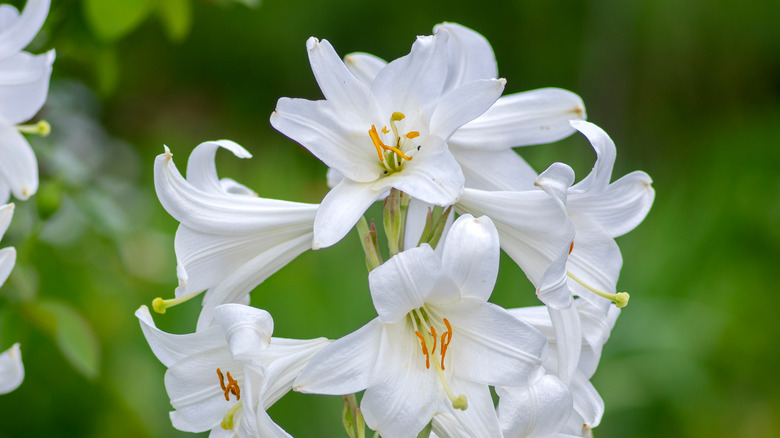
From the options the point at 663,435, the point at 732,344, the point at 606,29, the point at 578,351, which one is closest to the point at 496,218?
the point at 578,351

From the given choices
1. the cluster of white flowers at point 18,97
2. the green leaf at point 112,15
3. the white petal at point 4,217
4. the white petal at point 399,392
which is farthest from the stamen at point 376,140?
the green leaf at point 112,15

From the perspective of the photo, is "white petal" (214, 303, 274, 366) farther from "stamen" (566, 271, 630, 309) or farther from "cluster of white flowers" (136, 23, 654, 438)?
"stamen" (566, 271, 630, 309)

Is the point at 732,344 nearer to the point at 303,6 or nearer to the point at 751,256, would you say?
the point at 751,256

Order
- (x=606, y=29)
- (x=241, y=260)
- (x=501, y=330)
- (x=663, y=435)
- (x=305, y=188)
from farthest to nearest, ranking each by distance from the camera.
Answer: (x=606, y=29)
(x=305, y=188)
(x=663, y=435)
(x=241, y=260)
(x=501, y=330)

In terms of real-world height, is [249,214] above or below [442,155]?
below

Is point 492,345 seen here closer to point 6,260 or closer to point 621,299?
point 621,299

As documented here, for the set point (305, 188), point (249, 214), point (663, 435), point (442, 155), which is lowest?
point (663, 435)
